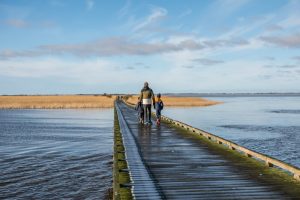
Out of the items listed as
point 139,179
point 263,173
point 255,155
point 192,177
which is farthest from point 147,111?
point 139,179

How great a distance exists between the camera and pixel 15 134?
3294cm

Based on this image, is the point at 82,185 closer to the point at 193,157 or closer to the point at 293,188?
the point at 193,157

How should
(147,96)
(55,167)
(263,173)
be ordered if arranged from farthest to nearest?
(147,96), (55,167), (263,173)

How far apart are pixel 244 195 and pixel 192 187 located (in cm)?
123

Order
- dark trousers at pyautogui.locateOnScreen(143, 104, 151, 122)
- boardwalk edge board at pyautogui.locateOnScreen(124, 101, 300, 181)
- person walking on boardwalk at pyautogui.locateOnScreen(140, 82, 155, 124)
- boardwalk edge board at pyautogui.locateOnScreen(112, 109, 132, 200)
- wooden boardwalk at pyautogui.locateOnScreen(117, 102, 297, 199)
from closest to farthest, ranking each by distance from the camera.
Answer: boardwalk edge board at pyautogui.locateOnScreen(112, 109, 132, 200) < wooden boardwalk at pyautogui.locateOnScreen(117, 102, 297, 199) < boardwalk edge board at pyautogui.locateOnScreen(124, 101, 300, 181) < person walking on boardwalk at pyautogui.locateOnScreen(140, 82, 155, 124) < dark trousers at pyautogui.locateOnScreen(143, 104, 151, 122)

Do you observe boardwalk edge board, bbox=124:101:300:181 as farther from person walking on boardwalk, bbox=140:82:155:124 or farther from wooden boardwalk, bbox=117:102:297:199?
person walking on boardwalk, bbox=140:82:155:124

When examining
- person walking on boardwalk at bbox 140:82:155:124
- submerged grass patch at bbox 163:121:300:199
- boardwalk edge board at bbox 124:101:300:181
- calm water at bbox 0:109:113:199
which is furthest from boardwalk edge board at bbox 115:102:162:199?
person walking on boardwalk at bbox 140:82:155:124

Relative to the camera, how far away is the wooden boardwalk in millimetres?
8500

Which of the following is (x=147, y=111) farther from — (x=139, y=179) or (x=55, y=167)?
(x=139, y=179)

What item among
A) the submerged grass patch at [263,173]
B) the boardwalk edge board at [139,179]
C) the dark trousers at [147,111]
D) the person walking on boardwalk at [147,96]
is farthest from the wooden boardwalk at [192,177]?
the dark trousers at [147,111]

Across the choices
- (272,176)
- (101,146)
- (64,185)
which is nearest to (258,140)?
(101,146)

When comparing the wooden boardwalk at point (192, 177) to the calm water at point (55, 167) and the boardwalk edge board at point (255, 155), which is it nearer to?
the boardwalk edge board at point (255, 155)

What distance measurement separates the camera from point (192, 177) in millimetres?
10227

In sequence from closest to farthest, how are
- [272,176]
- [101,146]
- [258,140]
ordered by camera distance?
[272,176] < [101,146] < [258,140]
